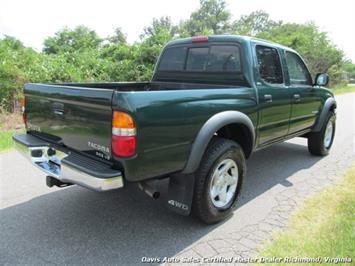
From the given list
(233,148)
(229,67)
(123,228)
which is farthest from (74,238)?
(229,67)

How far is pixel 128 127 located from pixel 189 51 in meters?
2.31

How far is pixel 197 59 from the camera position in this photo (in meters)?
4.29

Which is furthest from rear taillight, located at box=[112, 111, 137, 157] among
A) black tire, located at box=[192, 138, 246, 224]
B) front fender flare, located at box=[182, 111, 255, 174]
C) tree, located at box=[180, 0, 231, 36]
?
tree, located at box=[180, 0, 231, 36]

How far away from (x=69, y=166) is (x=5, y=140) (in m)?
4.53

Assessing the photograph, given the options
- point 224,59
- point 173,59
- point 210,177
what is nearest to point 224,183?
point 210,177

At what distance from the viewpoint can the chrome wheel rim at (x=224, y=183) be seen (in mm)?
3287

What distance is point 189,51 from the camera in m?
4.39

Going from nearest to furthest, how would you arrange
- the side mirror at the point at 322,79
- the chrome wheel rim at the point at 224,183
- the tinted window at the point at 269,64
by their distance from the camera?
the chrome wheel rim at the point at 224,183
the tinted window at the point at 269,64
the side mirror at the point at 322,79

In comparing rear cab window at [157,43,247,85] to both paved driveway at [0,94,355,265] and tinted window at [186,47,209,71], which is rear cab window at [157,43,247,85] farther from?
paved driveway at [0,94,355,265]

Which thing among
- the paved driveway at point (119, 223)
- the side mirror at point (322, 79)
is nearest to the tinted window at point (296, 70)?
the side mirror at point (322, 79)

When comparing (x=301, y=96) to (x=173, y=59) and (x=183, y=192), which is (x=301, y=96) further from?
(x=183, y=192)

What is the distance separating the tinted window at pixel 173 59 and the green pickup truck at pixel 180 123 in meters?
0.01

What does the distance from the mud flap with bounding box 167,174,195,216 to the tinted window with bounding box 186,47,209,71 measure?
1.76m

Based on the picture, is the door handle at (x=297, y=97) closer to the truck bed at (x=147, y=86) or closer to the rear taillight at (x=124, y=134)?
the truck bed at (x=147, y=86)
